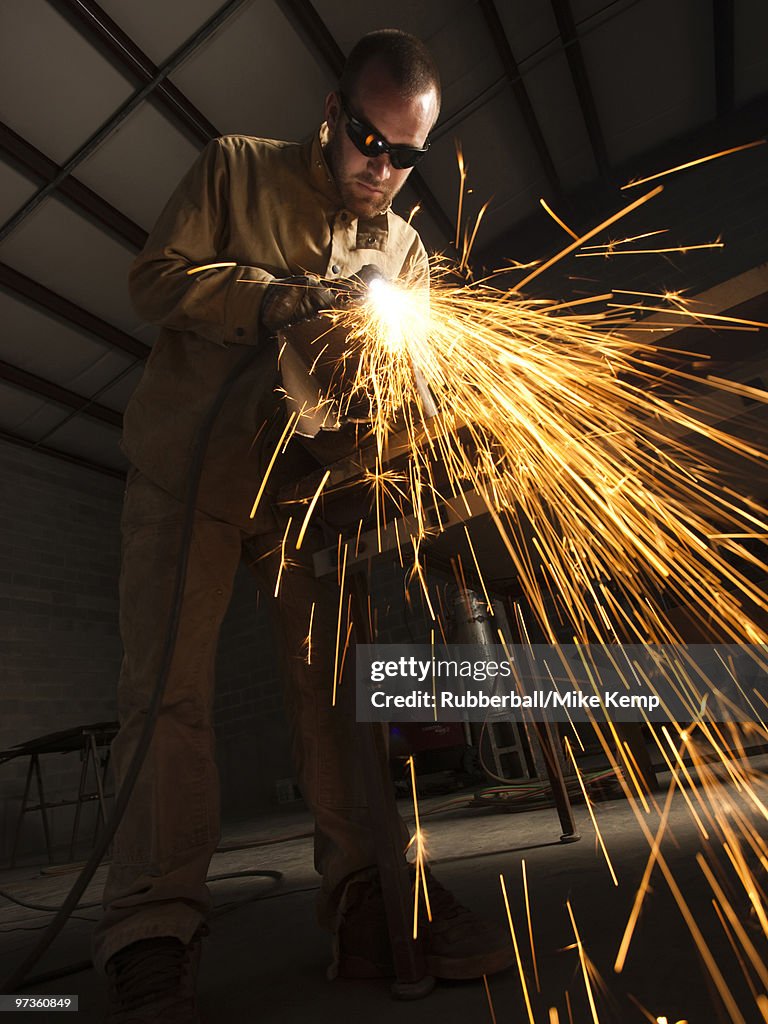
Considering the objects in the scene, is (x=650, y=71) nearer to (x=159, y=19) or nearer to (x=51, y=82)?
(x=159, y=19)

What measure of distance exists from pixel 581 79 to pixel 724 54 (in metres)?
0.93

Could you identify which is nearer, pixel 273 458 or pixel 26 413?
pixel 273 458

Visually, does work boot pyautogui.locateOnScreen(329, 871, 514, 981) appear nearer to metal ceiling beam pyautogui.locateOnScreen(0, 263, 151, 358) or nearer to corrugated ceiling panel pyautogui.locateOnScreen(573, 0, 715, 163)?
corrugated ceiling panel pyautogui.locateOnScreen(573, 0, 715, 163)

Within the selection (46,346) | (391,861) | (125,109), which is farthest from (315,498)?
(46,346)

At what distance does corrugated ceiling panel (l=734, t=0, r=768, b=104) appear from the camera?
13.5 ft

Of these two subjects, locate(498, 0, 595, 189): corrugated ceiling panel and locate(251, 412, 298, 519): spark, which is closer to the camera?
locate(251, 412, 298, 519): spark

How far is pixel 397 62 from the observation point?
119cm

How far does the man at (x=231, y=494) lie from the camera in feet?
3.15

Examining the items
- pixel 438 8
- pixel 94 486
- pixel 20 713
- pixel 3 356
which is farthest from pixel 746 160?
pixel 20 713

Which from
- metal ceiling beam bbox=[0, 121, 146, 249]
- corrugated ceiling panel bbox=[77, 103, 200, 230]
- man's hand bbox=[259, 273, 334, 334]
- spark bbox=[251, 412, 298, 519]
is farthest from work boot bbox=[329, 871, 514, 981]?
metal ceiling beam bbox=[0, 121, 146, 249]

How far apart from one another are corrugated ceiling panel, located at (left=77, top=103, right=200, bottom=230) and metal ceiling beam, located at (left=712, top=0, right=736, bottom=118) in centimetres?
334

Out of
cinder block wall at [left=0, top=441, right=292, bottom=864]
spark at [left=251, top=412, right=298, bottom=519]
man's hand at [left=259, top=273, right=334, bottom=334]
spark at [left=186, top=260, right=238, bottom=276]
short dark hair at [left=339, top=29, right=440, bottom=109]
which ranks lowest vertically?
spark at [left=251, top=412, right=298, bottom=519]

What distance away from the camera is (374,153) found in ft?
3.94

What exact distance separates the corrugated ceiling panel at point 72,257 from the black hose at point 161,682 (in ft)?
13.2
